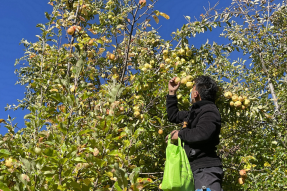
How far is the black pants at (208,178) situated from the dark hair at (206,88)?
65 centimetres

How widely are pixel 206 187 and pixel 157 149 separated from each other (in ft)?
4.06

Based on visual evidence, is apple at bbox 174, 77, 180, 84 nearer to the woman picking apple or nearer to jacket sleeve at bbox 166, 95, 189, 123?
jacket sleeve at bbox 166, 95, 189, 123

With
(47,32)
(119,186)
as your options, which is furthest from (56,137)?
(47,32)

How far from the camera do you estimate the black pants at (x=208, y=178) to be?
1722 millimetres

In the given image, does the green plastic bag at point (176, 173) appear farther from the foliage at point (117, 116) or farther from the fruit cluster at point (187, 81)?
the fruit cluster at point (187, 81)

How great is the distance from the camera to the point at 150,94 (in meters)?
2.79

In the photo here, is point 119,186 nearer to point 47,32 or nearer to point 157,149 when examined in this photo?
point 157,149

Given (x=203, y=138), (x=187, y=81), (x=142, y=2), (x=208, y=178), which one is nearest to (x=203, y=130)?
(x=203, y=138)

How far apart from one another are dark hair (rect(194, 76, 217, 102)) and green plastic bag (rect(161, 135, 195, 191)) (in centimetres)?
68

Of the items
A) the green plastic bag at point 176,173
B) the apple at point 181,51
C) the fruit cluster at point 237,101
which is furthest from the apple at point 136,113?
the apple at point 181,51

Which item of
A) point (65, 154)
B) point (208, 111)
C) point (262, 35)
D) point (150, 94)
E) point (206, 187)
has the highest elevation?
point (262, 35)

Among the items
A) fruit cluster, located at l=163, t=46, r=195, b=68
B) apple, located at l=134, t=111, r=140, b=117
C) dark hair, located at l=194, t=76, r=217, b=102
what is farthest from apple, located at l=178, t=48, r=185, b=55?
apple, located at l=134, t=111, r=140, b=117

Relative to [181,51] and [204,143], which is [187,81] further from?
[204,143]

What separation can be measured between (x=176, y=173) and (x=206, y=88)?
944mm
